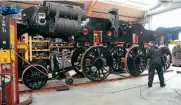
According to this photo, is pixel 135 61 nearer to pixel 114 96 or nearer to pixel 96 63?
pixel 96 63

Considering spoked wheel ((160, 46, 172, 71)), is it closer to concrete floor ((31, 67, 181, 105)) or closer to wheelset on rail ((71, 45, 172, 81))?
wheelset on rail ((71, 45, 172, 81))

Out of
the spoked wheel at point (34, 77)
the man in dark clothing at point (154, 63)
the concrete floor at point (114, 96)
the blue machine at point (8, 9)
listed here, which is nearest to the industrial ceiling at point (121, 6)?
Result: the spoked wheel at point (34, 77)

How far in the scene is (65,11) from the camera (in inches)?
197

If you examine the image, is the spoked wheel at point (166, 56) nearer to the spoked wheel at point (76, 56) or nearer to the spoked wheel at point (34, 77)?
the spoked wheel at point (76, 56)

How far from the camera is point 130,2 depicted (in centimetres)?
1138

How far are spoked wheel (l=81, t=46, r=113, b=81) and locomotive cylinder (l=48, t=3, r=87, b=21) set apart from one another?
→ 1111 millimetres

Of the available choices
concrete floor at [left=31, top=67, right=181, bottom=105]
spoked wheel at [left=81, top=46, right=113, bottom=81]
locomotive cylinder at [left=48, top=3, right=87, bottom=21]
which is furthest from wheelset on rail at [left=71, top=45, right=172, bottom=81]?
locomotive cylinder at [left=48, top=3, right=87, bottom=21]

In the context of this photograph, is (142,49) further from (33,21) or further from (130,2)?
(130,2)

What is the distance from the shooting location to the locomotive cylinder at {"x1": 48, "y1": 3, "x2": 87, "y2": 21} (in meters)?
4.82

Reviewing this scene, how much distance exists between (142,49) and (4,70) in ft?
16.8

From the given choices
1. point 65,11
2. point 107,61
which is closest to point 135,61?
point 107,61

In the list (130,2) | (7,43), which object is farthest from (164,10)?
(7,43)

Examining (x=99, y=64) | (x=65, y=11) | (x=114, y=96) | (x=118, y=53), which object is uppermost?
(x=65, y=11)

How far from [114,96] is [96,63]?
175 cm
